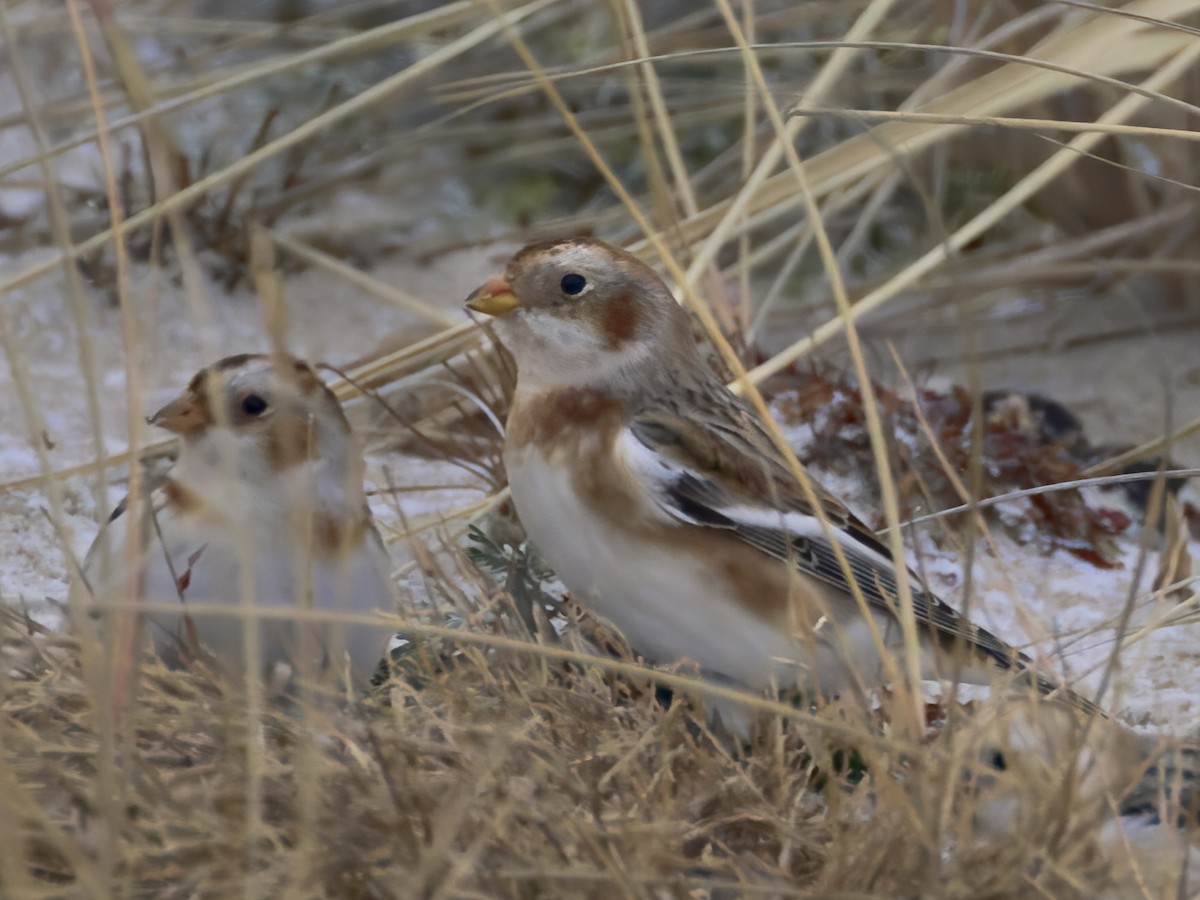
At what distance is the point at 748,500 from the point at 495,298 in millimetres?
407

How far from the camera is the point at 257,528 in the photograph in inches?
69.1

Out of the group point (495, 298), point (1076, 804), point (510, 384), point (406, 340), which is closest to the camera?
point (1076, 804)

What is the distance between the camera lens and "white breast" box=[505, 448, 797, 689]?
1830 mm

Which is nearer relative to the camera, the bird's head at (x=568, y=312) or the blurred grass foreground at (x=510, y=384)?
the blurred grass foreground at (x=510, y=384)

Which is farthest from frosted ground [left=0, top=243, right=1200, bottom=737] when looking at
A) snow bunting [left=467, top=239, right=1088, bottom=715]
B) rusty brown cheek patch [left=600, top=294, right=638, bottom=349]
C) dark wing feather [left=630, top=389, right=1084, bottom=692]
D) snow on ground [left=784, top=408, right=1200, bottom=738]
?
rusty brown cheek patch [left=600, top=294, right=638, bottom=349]

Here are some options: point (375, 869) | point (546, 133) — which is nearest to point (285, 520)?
point (375, 869)

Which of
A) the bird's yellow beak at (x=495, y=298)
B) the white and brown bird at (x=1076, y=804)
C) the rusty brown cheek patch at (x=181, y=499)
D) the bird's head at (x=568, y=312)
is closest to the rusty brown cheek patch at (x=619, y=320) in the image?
the bird's head at (x=568, y=312)

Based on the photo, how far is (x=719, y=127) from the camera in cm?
446

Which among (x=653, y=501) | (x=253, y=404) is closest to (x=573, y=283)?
(x=653, y=501)

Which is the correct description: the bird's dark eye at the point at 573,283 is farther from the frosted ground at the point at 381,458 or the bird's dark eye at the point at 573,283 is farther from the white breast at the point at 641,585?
the frosted ground at the point at 381,458

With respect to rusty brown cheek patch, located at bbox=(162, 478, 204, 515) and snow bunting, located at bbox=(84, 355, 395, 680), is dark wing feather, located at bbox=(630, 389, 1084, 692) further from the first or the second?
rusty brown cheek patch, located at bbox=(162, 478, 204, 515)

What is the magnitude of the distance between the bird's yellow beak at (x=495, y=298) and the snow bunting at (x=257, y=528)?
234mm

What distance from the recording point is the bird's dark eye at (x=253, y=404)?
5.91 feet

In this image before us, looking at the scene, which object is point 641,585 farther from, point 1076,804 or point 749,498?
point 1076,804
